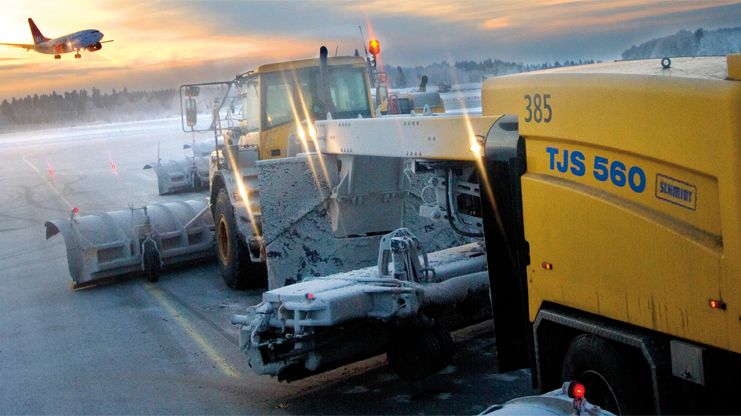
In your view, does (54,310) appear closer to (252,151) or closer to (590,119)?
(252,151)

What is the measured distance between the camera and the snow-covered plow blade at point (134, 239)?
40.3 ft

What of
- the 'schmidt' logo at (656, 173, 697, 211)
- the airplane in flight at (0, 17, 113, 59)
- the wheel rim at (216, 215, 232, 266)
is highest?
the airplane in flight at (0, 17, 113, 59)

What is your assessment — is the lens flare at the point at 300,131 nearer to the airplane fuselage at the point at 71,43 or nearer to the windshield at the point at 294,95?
the windshield at the point at 294,95

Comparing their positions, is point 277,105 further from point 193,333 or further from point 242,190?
point 193,333

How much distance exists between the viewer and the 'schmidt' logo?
4.40m

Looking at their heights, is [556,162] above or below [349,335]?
above

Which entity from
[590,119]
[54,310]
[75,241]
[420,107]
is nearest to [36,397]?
[54,310]

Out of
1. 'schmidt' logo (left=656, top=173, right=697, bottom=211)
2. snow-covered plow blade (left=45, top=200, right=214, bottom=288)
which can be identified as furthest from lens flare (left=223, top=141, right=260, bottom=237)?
'schmidt' logo (left=656, top=173, right=697, bottom=211)

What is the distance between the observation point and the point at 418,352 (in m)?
7.18

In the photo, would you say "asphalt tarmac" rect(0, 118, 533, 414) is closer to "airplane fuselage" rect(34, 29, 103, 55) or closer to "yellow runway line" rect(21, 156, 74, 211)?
"yellow runway line" rect(21, 156, 74, 211)

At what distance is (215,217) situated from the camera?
12.5m

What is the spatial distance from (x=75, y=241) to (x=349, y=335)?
21.2ft

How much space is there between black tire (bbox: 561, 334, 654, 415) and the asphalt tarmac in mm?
1623

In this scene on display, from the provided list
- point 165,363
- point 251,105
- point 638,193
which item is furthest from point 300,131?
point 638,193
